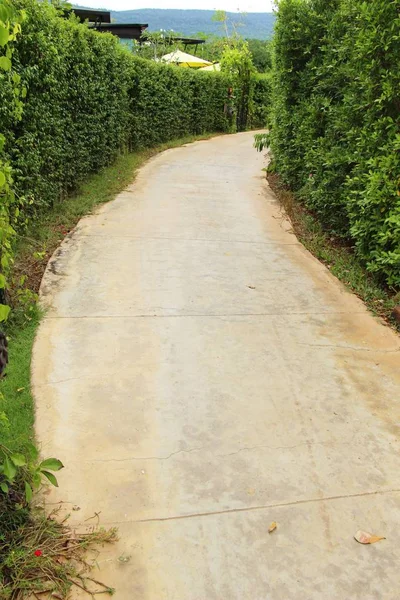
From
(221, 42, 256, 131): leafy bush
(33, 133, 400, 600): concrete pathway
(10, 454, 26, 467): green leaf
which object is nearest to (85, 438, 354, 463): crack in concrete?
(33, 133, 400, 600): concrete pathway

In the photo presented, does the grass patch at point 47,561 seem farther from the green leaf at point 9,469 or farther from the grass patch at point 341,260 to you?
the grass patch at point 341,260

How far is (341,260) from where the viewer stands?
6.35 m

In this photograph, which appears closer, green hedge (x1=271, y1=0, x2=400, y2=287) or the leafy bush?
green hedge (x1=271, y1=0, x2=400, y2=287)

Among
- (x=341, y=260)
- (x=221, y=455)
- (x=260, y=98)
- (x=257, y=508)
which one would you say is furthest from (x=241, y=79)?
(x=257, y=508)

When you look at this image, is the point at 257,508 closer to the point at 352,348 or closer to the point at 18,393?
the point at 18,393

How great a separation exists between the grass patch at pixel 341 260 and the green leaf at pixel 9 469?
11.9 ft

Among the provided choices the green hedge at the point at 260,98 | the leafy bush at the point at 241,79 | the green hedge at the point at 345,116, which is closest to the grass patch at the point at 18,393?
the green hedge at the point at 345,116

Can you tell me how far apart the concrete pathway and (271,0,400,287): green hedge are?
2.49 feet

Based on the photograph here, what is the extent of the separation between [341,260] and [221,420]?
3.34 m

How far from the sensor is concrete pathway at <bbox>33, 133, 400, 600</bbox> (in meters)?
2.61

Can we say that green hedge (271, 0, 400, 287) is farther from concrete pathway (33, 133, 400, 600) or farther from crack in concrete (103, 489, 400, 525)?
crack in concrete (103, 489, 400, 525)

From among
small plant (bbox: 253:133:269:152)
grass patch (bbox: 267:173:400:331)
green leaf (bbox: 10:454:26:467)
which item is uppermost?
small plant (bbox: 253:133:269:152)

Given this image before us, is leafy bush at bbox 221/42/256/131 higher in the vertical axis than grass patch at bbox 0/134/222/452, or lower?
higher

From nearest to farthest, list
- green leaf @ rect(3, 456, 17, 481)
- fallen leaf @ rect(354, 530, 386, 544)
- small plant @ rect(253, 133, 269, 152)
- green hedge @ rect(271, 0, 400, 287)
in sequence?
green leaf @ rect(3, 456, 17, 481)
fallen leaf @ rect(354, 530, 386, 544)
green hedge @ rect(271, 0, 400, 287)
small plant @ rect(253, 133, 269, 152)
